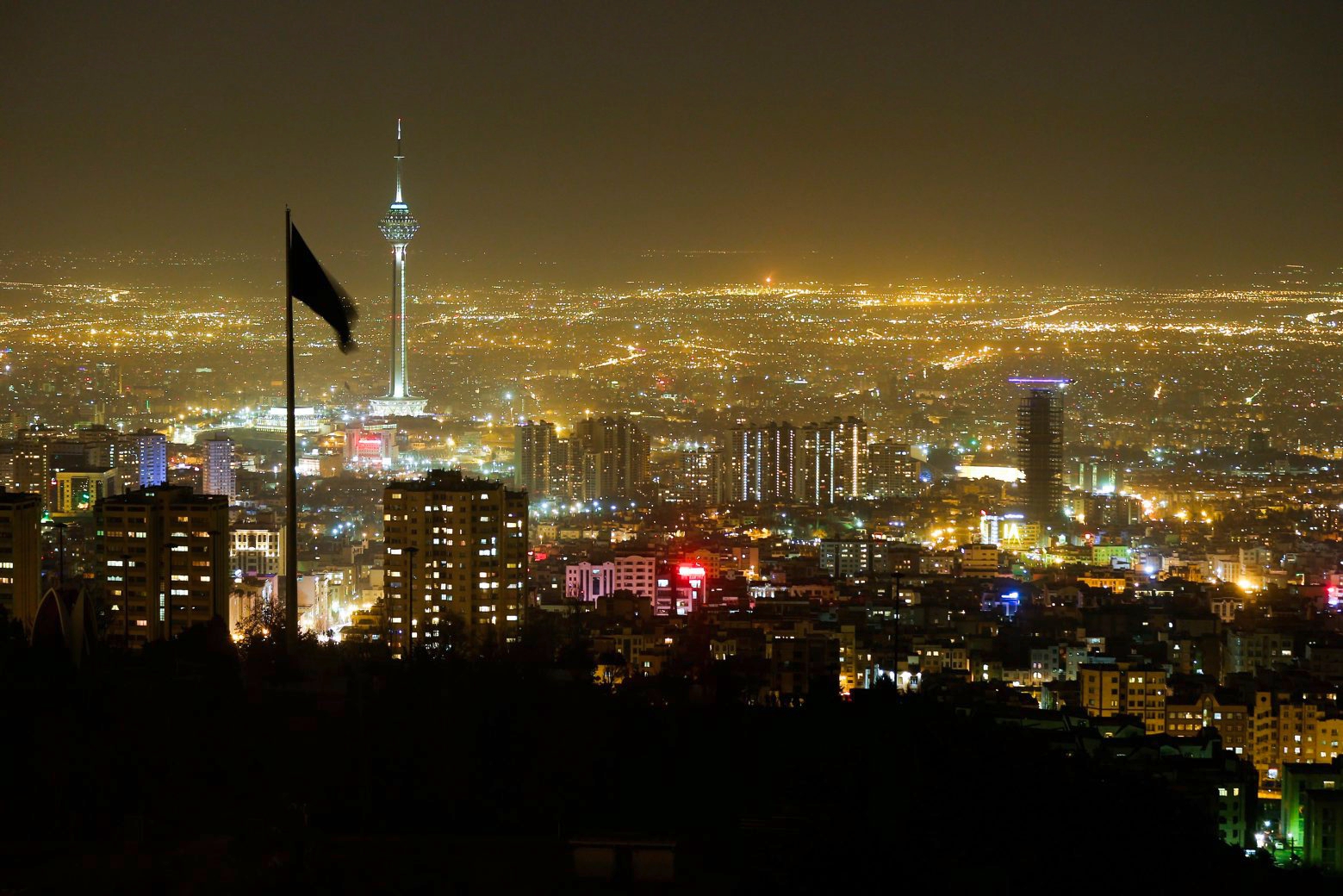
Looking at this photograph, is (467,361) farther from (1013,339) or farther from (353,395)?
(1013,339)

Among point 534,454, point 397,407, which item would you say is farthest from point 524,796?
point 534,454

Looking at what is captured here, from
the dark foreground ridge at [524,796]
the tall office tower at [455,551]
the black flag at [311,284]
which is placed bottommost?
the dark foreground ridge at [524,796]

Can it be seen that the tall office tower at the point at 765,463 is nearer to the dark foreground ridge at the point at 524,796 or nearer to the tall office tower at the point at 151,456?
the tall office tower at the point at 151,456

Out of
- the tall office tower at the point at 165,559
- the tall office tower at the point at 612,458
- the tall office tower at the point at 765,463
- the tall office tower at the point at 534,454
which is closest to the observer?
the tall office tower at the point at 165,559

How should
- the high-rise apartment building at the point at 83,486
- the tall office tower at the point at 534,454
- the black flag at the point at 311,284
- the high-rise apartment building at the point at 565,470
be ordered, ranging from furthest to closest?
the high-rise apartment building at the point at 565,470 → the tall office tower at the point at 534,454 → the high-rise apartment building at the point at 83,486 → the black flag at the point at 311,284

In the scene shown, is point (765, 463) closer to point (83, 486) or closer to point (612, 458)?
point (612, 458)

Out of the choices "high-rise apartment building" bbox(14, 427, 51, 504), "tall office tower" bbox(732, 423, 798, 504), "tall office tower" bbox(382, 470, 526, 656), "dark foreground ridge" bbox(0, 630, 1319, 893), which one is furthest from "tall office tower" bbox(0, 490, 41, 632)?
"tall office tower" bbox(732, 423, 798, 504)

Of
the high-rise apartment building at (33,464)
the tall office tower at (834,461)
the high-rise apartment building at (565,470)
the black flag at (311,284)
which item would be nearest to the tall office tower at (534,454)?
the high-rise apartment building at (565,470)

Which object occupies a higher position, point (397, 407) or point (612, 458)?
point (397, 407)
